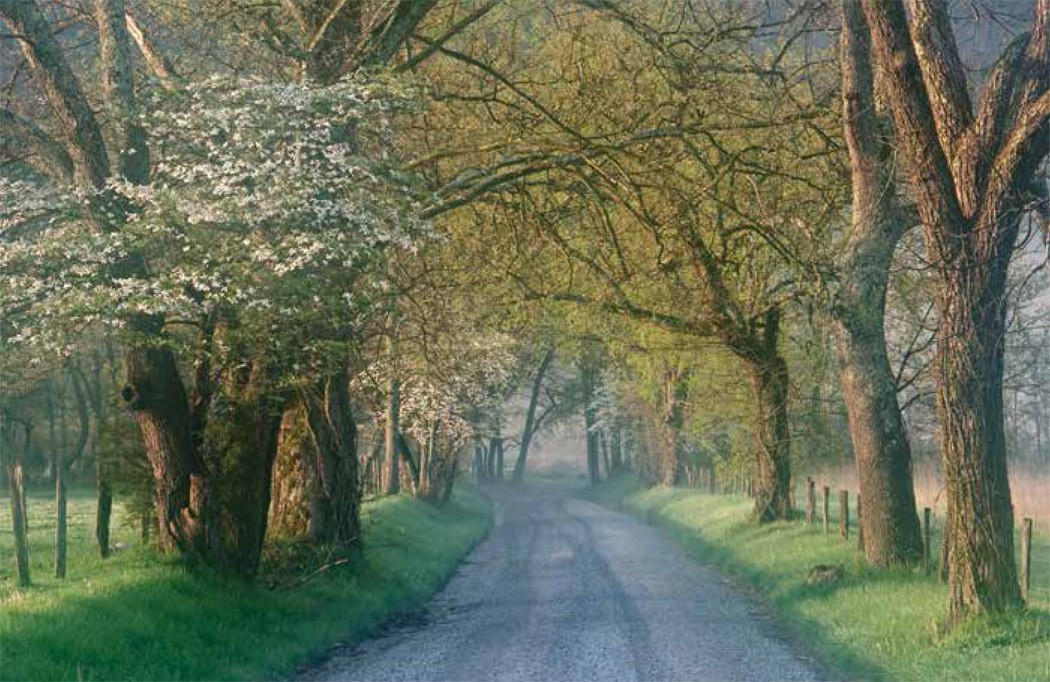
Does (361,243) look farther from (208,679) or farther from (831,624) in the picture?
(831,624)

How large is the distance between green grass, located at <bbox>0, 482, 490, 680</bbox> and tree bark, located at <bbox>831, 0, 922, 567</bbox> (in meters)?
7.85

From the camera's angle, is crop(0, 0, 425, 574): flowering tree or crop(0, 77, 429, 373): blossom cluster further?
crop(0, 0, 425, 574): flowering tree

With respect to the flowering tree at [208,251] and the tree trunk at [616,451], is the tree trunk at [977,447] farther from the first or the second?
the tree trunk at [616,451]

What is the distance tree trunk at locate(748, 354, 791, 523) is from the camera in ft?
82.5

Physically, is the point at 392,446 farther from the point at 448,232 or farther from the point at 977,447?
the point at 977,447

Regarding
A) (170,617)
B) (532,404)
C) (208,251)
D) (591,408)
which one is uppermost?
(208,251)

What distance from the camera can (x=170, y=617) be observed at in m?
11.9

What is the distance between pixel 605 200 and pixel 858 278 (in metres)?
4.16

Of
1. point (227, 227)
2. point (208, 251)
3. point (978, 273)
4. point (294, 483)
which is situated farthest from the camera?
point (294, 483)

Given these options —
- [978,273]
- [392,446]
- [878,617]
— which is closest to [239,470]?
[878,617]

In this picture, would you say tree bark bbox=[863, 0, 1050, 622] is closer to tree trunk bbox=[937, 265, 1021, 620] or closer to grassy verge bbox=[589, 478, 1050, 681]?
tree trunk bbox=[937, 265, 1021, 620]

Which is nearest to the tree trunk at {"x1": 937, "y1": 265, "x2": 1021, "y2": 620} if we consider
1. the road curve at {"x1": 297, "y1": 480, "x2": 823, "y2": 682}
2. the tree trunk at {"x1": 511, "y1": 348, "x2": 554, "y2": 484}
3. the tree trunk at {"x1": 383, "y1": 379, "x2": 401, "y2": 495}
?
the road curve at {"x1": 297, "y1": 480, "x2": 823, "y2": 682}

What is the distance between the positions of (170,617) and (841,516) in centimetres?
1362

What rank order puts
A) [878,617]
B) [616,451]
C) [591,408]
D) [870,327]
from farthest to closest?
[616,451] < [591,408] < [870,327] < [878,617]
